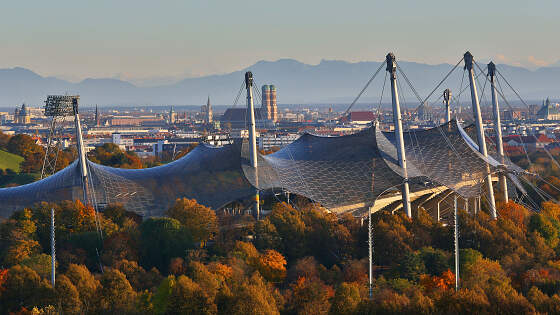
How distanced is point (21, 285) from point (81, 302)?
3.66m

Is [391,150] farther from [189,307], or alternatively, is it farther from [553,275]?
[189,307]

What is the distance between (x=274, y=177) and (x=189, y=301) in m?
22.1

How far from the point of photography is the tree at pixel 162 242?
44.3m

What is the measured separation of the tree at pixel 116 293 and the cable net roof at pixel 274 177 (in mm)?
14587

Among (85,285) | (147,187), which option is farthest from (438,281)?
(147,187)

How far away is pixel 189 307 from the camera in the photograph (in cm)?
3334

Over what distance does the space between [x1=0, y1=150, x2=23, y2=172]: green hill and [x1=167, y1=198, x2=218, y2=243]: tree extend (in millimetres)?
39700

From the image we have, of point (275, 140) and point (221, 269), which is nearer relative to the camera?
point (221, 269)

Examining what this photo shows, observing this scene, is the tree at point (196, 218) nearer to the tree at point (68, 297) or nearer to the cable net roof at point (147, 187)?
the cable net roof at point (147, 187)

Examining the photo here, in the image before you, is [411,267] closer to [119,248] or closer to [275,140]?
[119,248]

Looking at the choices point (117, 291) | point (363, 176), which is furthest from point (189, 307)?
point (363, 176)

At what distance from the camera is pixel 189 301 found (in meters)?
33.7

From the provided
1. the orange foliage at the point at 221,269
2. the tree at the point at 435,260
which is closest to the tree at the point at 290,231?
the orange foliage at the point at 221,269

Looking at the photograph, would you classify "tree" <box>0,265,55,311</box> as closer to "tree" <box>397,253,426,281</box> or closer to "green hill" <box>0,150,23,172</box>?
"tree" <box>397,253,426,281</box>
